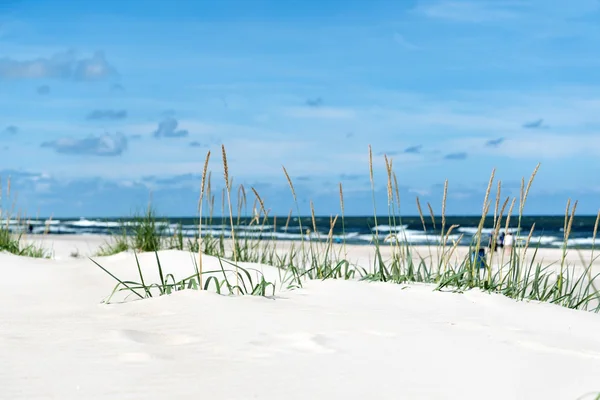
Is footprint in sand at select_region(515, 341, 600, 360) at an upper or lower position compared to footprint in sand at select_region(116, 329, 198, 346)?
lower

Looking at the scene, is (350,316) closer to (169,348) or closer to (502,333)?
(502,333)

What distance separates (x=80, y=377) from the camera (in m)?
2.24

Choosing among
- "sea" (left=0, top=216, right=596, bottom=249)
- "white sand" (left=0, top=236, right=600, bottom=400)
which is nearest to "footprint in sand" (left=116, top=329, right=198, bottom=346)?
"white sand" (left=0, top=236, right=600, bottom=400)

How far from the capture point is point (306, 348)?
266 cm

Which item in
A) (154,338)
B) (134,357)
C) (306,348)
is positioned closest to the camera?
(134,357)

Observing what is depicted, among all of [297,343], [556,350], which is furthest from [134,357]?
[556,350]

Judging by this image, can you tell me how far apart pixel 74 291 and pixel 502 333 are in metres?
3.20

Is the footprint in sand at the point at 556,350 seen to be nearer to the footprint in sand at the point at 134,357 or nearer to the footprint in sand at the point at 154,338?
the footprint in sand at the point at 154,338

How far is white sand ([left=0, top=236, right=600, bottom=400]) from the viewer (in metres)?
2.21

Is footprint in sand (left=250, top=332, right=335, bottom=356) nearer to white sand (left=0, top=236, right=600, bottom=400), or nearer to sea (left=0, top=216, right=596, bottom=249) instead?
white sand (left=0, top=236, right=600, bottom=400)

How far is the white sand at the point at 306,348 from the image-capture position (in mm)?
2207

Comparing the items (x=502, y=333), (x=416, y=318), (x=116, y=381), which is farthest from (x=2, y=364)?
(x=502, y=333)

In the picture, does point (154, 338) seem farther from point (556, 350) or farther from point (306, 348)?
point (556, 350)

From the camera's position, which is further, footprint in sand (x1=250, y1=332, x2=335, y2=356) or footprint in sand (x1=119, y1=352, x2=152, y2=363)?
footprint in sand (x1=250, y1=332, x2=335, y2=356)
